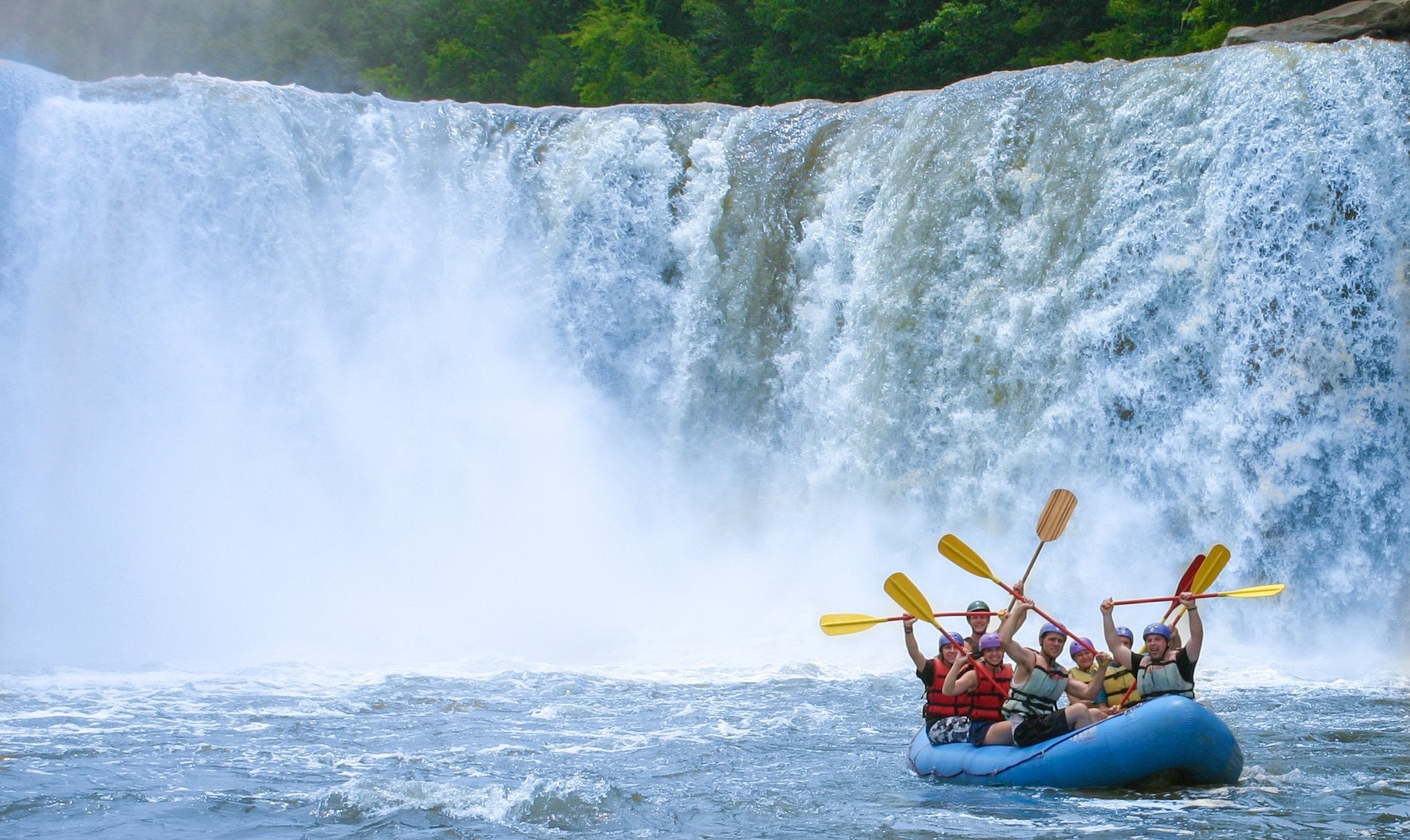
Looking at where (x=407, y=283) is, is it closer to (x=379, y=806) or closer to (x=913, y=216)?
(x=913, y=216)

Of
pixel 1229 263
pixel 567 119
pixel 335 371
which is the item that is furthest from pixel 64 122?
pixel 1229 263

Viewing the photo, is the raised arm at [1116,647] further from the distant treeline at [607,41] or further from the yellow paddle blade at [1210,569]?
the distant treeline at [607,41]

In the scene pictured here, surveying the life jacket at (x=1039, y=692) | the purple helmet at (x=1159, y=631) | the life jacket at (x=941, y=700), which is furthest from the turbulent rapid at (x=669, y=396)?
the purple helmet at (x=1159, y=631)

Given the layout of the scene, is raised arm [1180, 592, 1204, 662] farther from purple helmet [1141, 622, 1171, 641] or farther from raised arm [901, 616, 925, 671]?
raised arm [901, 616, 925, 671]

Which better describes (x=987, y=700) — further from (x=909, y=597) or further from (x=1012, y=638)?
(x=909, y=597)

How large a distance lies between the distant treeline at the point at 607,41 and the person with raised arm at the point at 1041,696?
9965 millimetres

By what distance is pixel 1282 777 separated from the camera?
5660mm

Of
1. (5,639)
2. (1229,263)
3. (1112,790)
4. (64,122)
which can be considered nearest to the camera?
(1112,790)

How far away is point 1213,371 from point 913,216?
2420mm

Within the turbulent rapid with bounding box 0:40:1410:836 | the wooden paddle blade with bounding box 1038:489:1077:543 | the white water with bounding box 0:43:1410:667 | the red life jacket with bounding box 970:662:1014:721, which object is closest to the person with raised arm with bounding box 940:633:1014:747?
the red life jacket with bounding box 970:662:1014:721

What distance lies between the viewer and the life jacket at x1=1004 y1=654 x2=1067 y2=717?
5.62 metres

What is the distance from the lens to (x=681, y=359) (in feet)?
38.3

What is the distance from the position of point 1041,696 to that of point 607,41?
16.3m

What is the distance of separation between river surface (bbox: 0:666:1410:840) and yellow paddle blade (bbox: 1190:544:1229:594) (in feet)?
2.47
